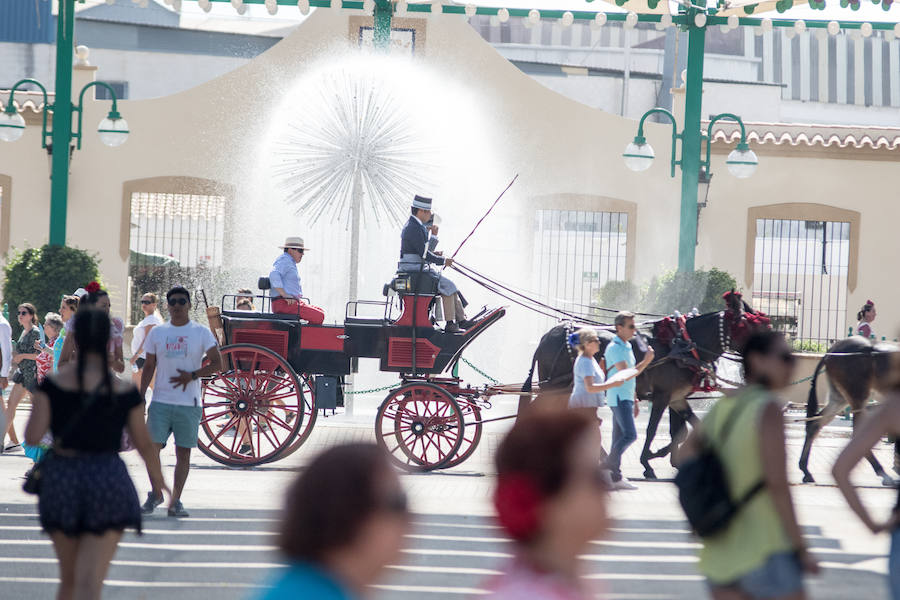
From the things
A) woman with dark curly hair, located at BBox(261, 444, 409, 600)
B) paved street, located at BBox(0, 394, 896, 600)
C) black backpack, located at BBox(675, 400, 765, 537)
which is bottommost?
paved street, located at BBox(0, 394, 896, 600)

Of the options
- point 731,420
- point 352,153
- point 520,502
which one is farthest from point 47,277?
point 520,502

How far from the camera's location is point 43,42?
31.0 meters

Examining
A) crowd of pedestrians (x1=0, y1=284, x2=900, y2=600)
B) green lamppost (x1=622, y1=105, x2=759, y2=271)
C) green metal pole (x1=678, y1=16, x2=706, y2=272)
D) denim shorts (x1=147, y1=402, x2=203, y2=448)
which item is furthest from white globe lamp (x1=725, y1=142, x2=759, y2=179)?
denim shorts (x1=147, y1=402, x2=203, y2=448)

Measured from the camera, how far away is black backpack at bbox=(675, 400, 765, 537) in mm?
3838

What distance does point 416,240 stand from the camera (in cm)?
1045

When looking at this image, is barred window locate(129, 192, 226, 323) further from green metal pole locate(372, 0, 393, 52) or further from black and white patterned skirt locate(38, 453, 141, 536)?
black and white patterned skirt locate(38, 453, 141, 536)

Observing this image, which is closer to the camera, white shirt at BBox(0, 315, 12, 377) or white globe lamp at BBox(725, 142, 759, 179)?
white shirt at BBox(0, 315, 12, 377)

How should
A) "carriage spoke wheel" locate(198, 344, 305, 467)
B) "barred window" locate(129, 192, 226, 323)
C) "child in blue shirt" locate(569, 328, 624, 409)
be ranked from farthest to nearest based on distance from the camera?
"barred window" locate(129, 192, 226, 323) < "carriage spoke wheel" locate(198, 344, 305, 467) < "child in blue shirt" locate(569, 328, 624, 409)

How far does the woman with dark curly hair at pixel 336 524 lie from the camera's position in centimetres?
211

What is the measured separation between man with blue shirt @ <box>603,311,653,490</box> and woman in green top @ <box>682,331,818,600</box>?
6.04 metres

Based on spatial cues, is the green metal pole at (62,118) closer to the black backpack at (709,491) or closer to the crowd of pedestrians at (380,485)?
the crowd of pedestrians at (380,485)

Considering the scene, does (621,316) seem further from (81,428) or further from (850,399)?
(81,428)

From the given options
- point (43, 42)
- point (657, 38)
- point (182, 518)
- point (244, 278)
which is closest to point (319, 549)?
point (182, 518)

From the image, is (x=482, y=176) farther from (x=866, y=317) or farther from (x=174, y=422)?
(x=174, y=422)
